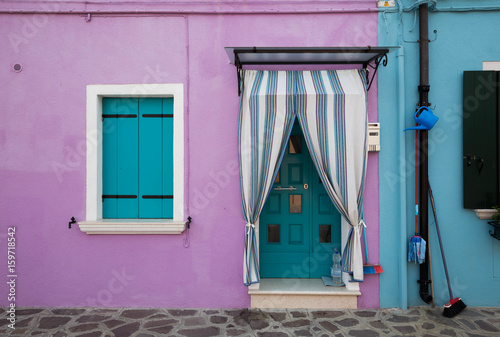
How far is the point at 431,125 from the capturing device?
11.8ft

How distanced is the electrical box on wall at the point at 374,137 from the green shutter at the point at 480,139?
3.40 feet

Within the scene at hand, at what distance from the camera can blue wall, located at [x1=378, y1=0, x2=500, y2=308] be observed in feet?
12.6

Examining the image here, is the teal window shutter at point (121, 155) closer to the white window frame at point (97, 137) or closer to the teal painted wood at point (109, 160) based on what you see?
the teal painted wood at point (109, 160)

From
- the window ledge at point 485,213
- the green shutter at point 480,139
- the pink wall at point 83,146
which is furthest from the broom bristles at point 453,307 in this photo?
the green shutter at point 480,139

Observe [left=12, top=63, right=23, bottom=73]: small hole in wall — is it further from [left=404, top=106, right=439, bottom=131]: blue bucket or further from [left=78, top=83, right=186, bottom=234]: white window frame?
[left=404, top=106, right=439, bottom=131]: blue bucket

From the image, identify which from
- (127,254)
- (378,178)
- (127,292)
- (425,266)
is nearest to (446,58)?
(378,178)

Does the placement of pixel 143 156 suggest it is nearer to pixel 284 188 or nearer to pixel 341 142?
pixel 284 188

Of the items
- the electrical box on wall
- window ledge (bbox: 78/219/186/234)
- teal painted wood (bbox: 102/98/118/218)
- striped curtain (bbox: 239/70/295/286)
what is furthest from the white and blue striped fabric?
teal painted wood (bbox: 102/98/118/218)

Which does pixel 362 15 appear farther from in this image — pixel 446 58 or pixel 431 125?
pixel 431 125

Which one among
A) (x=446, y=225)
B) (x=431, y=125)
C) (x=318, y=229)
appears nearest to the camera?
(x=431, y=125)

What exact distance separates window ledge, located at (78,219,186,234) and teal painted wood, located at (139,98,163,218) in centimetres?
27

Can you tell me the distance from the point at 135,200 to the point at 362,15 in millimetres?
3600

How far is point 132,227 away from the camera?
377 cm

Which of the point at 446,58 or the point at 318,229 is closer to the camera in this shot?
the point at 446,58
